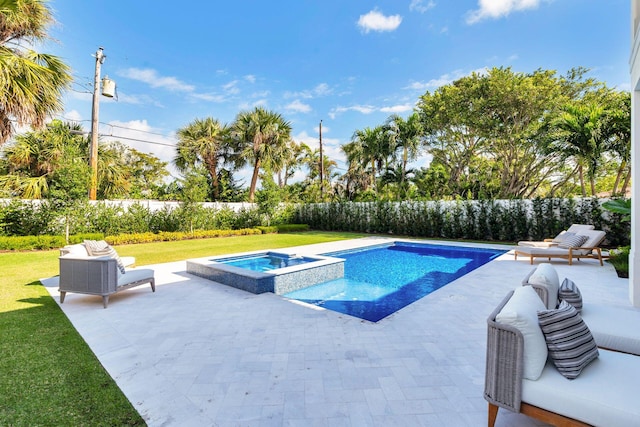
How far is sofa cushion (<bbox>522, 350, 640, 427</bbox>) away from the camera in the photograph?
1.61m

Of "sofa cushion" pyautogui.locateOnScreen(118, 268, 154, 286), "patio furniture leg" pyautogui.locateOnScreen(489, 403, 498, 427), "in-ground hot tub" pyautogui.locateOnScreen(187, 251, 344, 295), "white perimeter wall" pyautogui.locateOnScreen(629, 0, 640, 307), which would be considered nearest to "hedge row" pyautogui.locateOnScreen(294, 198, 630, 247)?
"white perimeter wall" pyautogui.locateOnScreen(629, 0, 640, 307)

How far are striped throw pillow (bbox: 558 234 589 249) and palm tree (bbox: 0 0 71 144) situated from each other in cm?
1315

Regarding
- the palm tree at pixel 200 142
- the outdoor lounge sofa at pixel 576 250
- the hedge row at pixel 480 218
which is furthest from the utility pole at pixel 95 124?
the outdoor lounge sofa at pixel 576 250

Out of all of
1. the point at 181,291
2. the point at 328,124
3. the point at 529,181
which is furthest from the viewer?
the point at 328,124

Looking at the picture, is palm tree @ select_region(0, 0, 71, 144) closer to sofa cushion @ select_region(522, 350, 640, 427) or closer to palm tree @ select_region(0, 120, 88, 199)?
palm tree @ select_region(0, 120, 88, 199)

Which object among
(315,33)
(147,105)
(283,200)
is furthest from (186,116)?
(315,33)

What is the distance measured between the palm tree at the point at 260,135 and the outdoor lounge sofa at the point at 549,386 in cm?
1972

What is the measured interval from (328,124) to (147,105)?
1279 cm

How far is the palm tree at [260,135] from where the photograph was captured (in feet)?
68.0

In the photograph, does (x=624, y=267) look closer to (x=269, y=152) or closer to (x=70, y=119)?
(x=269, y=152)

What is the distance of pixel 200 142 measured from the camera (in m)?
20.8

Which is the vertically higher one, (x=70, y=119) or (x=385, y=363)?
(x=70, y=119)

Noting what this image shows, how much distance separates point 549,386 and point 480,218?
13176 millimetres

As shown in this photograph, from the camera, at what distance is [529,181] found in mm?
18734
